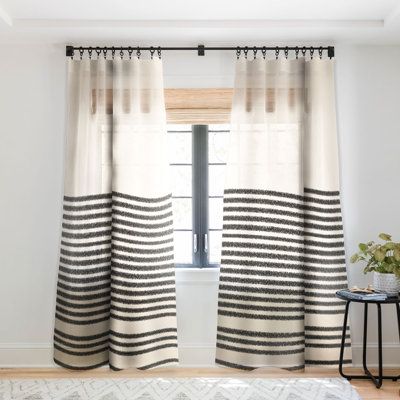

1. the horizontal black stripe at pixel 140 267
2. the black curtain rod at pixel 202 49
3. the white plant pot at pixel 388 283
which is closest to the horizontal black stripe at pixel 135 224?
the horizontal black stripe at pixel 140 267

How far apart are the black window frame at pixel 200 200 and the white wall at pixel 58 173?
0.16 metres

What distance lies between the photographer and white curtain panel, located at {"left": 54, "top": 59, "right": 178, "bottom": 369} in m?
3.41

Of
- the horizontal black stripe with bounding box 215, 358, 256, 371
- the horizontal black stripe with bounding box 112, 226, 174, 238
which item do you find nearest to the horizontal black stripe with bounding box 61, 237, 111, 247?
the horizontal black stripe with bounding box 112, 226, 174, 238

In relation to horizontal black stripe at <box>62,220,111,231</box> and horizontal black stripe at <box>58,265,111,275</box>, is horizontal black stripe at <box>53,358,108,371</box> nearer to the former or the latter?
horizontal black stripe at <box>58,265,111,275</box>

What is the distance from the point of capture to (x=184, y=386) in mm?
3227

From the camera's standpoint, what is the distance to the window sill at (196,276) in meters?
3.61

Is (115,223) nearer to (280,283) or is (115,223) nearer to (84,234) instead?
(84,234)

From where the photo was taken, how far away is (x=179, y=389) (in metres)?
3.18

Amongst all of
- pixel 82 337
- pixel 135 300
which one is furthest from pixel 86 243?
pixel 82 337

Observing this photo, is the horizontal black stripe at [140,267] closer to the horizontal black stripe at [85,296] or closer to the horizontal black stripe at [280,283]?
the horizontal black stripe at [85,296]

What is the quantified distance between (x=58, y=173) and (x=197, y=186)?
105 cm

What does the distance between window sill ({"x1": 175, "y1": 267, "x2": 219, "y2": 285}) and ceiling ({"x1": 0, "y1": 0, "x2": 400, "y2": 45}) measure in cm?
170

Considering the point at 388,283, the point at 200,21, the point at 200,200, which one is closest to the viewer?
the point at 388,283

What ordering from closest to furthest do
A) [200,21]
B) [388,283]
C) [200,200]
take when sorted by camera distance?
[388,283] < [200,21] < [200,200]
